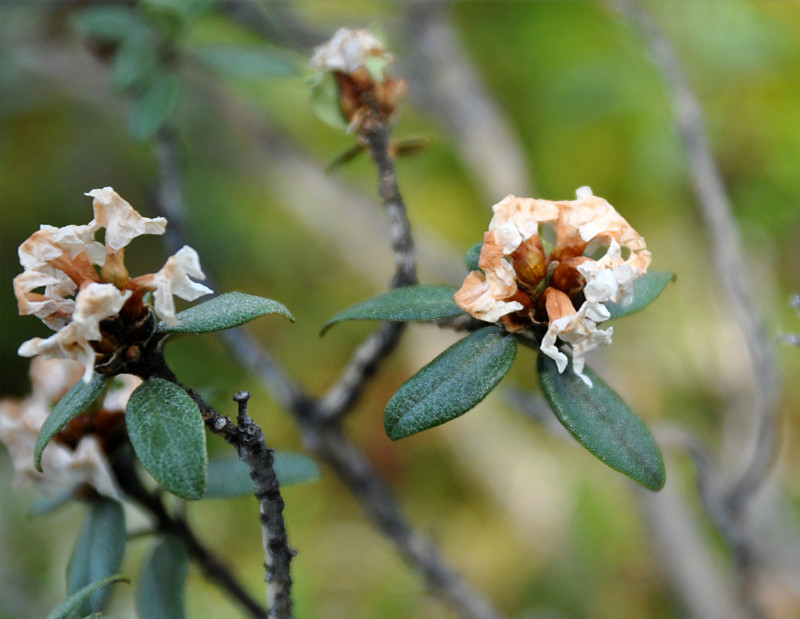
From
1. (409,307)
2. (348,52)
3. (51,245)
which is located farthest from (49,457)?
(348,52)

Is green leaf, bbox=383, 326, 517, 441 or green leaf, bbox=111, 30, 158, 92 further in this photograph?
green leaf, bbox=111, 30, 158, 92

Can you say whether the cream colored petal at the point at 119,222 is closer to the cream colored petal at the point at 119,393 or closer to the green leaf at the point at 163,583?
the cream colored petal at the point at 119,393

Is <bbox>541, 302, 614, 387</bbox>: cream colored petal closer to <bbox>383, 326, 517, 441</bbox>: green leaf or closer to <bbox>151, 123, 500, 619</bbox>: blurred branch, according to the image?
<bbox>383, 326, 517, 441</bbox>: green leaf

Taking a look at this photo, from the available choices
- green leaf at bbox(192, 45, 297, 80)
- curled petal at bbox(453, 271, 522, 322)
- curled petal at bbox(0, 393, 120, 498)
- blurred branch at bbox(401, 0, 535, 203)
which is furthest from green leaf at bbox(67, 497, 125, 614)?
blurred branch at bbox(401, 0, 535, 203)

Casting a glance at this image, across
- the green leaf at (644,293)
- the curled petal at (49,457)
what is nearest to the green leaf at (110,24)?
the curled petal at (49,457)

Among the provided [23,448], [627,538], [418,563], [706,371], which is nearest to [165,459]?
[23,448]

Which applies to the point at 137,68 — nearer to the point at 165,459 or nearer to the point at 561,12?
the point at 165,459
